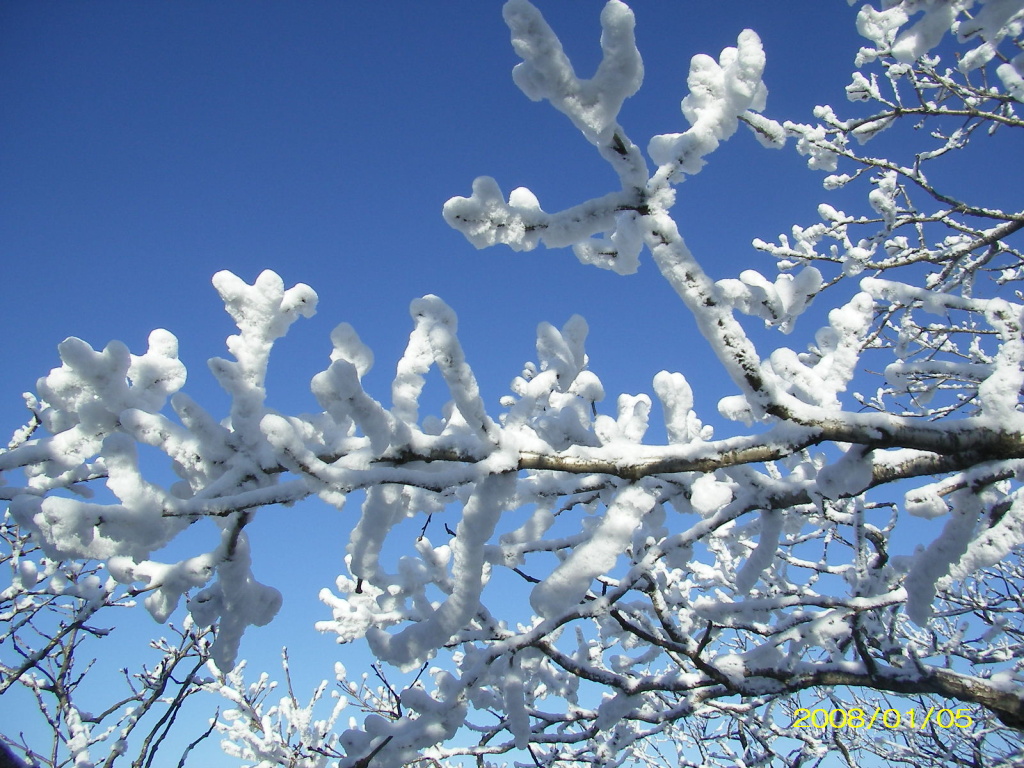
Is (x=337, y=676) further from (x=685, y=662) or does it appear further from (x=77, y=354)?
(x=77, y=354)

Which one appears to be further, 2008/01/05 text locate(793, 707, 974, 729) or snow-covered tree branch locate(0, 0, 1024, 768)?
2008/01/05 text locate(793, 707, 974, 729)

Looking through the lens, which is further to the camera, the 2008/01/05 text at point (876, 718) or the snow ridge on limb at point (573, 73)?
the 2008/01/05 text at point (876, 718)

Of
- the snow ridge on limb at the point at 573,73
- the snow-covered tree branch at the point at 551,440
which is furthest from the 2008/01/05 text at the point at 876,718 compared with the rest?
the snow ridge on limb at the point at 573,73

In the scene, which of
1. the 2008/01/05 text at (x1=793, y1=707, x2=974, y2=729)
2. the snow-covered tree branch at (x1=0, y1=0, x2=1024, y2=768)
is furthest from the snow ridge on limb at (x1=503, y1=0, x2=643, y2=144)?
the 2008/01/05 text at (x1=793, y1=707, x2=974, y2=729)

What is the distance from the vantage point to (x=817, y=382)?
5.47ft

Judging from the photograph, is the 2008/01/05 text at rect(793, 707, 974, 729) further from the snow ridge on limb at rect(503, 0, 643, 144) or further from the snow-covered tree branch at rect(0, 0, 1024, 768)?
the snow ridge on limb at rect(503, 0, 643, 144)

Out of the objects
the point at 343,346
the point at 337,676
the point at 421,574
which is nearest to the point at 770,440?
the point at 343,346

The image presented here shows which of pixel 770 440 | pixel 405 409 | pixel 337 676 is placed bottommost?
pixel 770 440

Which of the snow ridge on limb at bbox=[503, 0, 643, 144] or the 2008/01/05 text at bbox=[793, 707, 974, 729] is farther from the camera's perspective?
the 2008/01/05 text at bbox=[793, 707, 974, 729]

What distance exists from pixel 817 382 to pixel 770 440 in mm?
396

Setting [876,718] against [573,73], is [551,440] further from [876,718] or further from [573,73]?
[876,718]

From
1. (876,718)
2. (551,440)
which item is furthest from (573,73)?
(876,718)

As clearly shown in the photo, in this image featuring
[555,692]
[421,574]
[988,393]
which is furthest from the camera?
[555,692]

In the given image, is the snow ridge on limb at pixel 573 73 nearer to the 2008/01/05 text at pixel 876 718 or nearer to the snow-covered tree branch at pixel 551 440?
the snow-covered tree branch at pixel 551 440
